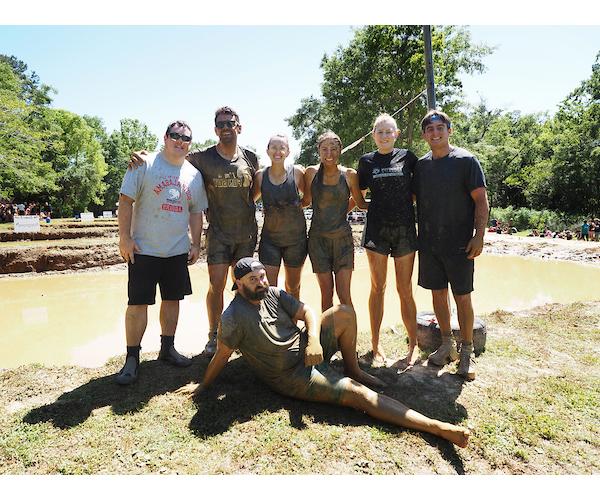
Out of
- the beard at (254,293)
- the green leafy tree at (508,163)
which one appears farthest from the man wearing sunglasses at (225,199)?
the green leafy tree at (508,163)

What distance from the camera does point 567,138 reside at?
86.7 feet

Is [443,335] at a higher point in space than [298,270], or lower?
lower

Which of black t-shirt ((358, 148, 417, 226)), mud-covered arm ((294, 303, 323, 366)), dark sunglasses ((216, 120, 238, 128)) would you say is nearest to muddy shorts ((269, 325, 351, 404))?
mud-covered arm ((294, 303, 323, 366))

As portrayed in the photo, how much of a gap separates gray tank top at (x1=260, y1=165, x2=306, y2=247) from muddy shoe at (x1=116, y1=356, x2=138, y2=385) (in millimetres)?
1731

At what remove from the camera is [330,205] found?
418cm

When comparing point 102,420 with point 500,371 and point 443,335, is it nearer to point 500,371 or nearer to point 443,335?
point 443,335

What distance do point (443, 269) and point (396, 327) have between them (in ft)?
6.22

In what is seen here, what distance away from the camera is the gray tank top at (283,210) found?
13.7 feet

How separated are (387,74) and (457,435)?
23725mm

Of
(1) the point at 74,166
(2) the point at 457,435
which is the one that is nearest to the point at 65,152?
(1) the point at 74,166

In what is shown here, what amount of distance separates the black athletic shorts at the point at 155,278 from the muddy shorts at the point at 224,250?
30 centimetres

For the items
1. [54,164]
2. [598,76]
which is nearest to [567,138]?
[598,76]

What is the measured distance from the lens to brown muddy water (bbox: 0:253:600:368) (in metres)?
6.18

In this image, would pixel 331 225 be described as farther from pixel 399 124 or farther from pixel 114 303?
pixel 399 124
